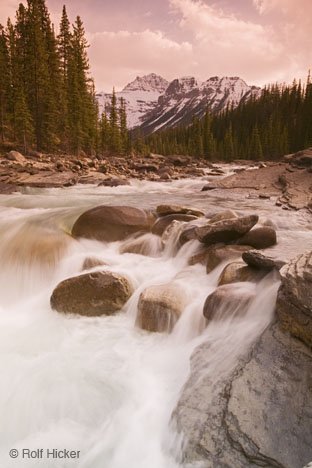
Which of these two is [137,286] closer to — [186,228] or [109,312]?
[109,312]

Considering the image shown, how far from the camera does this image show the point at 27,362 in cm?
467

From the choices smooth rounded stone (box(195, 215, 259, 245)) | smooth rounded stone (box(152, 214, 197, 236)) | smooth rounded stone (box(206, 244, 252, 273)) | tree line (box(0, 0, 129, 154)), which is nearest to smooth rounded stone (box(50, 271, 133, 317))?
smooth rounded stone (box(206, 244, 252, 273))

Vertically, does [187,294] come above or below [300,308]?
below

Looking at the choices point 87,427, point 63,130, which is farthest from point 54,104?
point 87,427

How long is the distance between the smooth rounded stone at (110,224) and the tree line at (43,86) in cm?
2130

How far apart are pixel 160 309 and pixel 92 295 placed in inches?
54.0

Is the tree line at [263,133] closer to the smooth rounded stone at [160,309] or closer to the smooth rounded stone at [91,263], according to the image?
the smooth rounded stone at [91,263]

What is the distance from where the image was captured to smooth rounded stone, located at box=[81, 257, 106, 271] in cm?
720

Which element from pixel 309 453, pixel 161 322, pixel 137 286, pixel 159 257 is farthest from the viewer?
pixel 159 257

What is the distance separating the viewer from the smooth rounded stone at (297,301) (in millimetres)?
3297

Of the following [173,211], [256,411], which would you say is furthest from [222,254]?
[173,211]

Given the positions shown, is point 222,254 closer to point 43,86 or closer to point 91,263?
point 91,263

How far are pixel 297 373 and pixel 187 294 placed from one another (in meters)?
2.58

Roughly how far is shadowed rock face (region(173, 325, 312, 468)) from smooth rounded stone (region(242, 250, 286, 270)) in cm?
155
